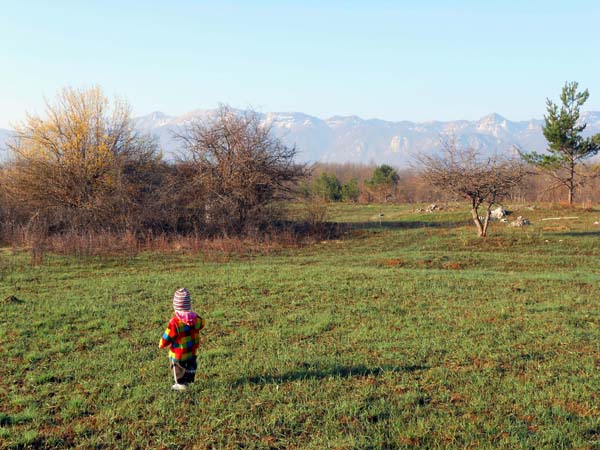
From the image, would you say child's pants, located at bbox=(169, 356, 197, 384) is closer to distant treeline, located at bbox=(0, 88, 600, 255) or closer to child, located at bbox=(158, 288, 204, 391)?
child, located at bbox=(158, 288, 204, 391)

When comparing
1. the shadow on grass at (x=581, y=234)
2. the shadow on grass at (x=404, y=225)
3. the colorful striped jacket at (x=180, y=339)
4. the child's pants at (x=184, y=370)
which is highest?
the shadow on grass at (x=404, y=225)

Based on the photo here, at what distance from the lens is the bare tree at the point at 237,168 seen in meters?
26.2

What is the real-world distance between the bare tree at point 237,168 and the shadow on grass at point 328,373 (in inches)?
756

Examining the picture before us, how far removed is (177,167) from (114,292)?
15.8 meters

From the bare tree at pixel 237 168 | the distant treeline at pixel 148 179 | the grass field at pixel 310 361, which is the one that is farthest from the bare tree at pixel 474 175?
the grass field at pixel 310 361

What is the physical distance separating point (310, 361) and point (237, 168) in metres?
20.1

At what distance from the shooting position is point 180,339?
6027mm

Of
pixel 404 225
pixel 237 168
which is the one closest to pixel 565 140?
pixel 404 225

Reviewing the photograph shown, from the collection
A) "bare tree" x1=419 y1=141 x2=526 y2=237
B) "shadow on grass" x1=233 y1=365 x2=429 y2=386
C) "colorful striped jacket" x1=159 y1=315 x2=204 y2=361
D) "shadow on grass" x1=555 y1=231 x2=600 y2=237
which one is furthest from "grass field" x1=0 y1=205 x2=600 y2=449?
"shadow on grass" x1=555 y1=231 x2=600 y2=237

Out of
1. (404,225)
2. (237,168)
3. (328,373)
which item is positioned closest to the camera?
(328,373)

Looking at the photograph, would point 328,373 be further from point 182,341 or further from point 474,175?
point 474,175

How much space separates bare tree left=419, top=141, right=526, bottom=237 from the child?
19.3m

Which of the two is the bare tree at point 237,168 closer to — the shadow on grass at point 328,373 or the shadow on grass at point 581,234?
the shadow on grass at point 581,234

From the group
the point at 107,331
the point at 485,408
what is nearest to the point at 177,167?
the point at 107,331
